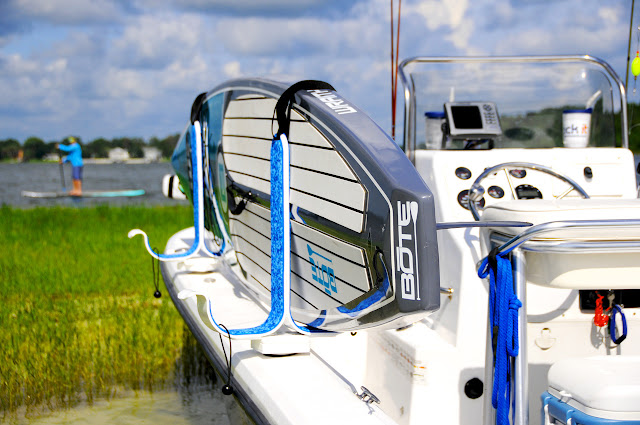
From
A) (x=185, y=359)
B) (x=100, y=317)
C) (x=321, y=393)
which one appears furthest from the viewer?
(x=100, y=317)

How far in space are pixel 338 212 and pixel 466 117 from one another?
1.73 m

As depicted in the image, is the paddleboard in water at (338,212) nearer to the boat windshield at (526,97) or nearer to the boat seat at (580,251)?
the boat seat at (580,251)

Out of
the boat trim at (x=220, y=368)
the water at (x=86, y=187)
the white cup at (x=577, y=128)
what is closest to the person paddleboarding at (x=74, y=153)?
the water at (x=86, y=187)

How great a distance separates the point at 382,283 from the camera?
1.99m

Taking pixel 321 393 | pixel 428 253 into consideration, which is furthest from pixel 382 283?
pixel 321 393

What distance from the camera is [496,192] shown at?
10.5 feet

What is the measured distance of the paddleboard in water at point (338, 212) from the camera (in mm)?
1854

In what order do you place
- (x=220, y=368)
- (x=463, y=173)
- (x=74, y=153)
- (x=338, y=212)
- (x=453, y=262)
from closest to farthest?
(x=338, y=212) → (x=453, y=262) → (x=220, y=368) → (x=463, y=173) → (x=74, y=153)

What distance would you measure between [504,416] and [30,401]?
3.36m

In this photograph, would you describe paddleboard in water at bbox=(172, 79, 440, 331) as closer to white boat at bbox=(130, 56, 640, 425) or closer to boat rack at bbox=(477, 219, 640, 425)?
white boat at bbox=(130, 56, 640, 425)

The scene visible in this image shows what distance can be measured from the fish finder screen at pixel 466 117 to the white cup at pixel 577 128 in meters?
0.50

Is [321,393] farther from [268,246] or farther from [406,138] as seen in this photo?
[406,138]

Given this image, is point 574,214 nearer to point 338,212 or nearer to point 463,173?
point 338,212

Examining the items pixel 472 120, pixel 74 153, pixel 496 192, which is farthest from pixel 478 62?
pixel 74 153
